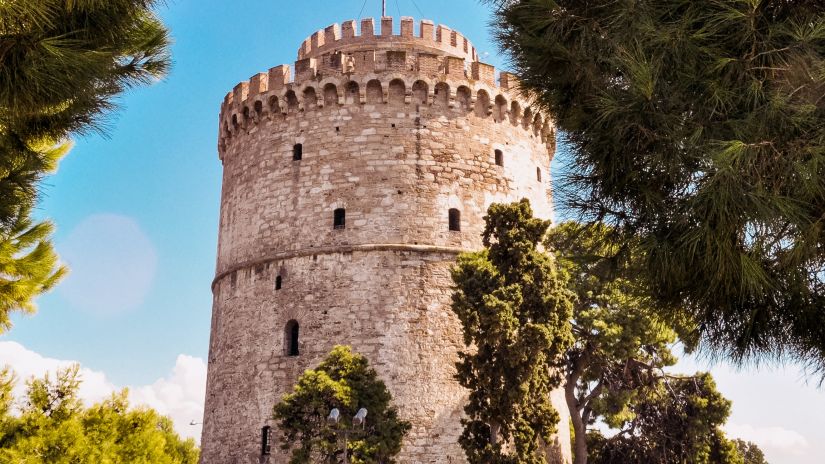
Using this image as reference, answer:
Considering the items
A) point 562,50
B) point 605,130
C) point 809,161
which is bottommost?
point 809,161

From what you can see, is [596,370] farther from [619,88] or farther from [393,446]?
[619,88]

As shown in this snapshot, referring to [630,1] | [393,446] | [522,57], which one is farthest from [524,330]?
[630,1]

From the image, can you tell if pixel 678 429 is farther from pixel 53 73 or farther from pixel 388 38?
pixel 53 73

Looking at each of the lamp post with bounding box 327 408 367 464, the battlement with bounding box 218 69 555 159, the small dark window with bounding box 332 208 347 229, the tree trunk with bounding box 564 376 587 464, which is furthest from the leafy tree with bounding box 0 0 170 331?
the tree trunk with bounding box 564 376 587 464

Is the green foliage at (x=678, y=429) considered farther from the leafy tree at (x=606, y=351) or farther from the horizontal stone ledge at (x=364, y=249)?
the horizontal stone ledge at (x=364, y=249)

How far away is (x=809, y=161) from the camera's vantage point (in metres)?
5.70

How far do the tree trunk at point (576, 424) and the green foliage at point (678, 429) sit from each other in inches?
71.2

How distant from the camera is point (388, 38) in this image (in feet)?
64.8

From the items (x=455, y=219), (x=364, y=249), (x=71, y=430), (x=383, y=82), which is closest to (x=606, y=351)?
(x=455, y=219)

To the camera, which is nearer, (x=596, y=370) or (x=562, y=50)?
(x=562, y=50)

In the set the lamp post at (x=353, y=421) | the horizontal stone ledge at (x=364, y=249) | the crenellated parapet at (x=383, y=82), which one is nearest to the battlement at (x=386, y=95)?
the crenellated parapet at (x=383, y=82)

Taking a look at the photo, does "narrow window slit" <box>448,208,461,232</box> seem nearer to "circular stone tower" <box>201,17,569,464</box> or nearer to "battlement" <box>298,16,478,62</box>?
"circular stone tower" <box>201,17,569,464</box>

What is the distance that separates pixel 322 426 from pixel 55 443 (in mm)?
4370

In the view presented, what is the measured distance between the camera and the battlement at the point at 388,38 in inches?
778
